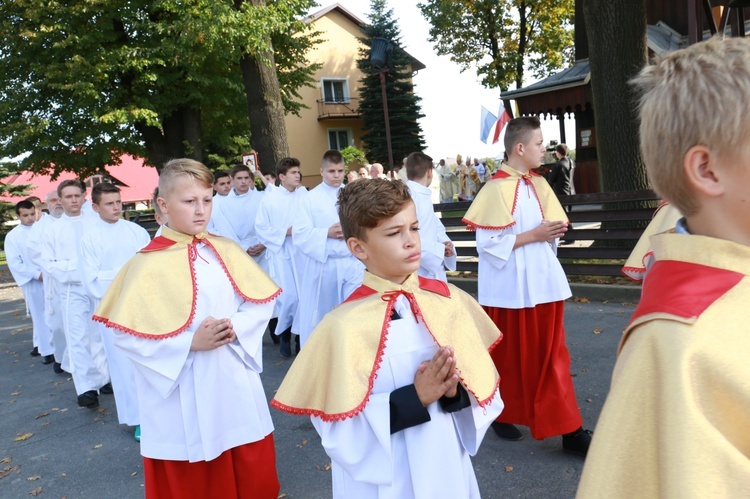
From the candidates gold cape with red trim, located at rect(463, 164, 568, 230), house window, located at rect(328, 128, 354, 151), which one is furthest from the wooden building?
house window, located at rect(328, 128, 354, 151)

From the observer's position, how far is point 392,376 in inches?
99.4

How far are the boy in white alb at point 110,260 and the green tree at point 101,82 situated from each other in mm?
13263

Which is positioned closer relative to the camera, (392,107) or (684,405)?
(684,405)

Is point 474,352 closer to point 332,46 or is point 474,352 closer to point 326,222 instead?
point 326,222

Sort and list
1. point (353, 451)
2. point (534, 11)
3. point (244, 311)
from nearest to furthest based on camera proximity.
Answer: point (353, 451) → point (244, 311) → point (534, 11)

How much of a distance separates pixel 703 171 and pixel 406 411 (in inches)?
60.4

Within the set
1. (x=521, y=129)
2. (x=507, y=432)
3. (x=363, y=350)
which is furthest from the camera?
(x=507, y=432)

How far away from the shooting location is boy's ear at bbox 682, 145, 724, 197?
1.14 meters

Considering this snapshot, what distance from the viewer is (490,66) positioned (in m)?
27.9

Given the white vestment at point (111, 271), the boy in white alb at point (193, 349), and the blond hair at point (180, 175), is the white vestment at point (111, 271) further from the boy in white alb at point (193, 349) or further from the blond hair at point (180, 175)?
the blond hair at point (180, 175)

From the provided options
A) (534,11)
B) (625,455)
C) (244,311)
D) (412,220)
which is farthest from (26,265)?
(534,11)

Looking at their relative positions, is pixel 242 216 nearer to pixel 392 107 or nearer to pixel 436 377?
pixel 436 377

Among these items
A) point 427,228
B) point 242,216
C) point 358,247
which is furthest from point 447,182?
point 358,247

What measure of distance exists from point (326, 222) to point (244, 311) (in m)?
3.26
